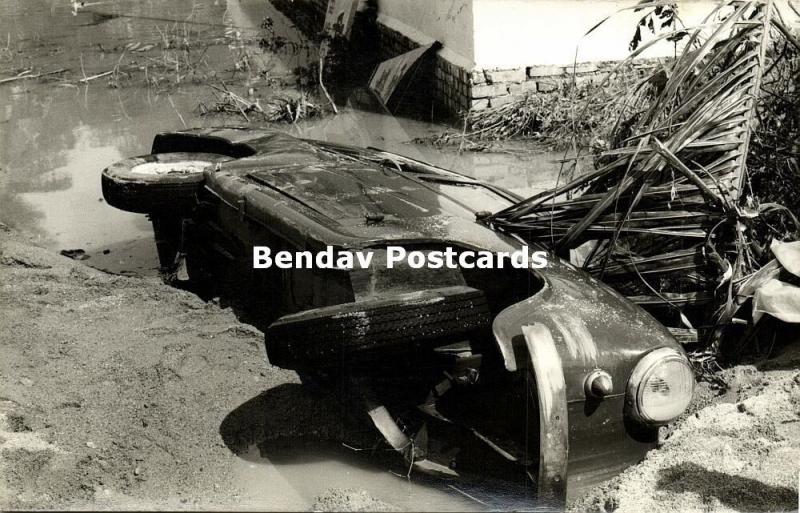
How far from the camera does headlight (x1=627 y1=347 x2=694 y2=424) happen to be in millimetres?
3330

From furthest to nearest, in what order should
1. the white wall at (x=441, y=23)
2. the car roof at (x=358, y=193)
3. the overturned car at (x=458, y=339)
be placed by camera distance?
1. the white wall at (x=441, y=23)
2. the car roof at (x=358, y=193)
3. the overturned car at (x=458, y=339)

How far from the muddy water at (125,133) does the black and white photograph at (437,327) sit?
0.04m

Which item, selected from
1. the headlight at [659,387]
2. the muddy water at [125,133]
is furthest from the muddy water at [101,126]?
the headlight at [659,387]

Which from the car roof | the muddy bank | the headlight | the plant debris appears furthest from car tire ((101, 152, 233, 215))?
the headlight

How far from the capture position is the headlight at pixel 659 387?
3.33m

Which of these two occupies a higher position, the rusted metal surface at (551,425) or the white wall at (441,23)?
the white wall at (441,23)

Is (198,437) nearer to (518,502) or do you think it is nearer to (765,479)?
(518,502)

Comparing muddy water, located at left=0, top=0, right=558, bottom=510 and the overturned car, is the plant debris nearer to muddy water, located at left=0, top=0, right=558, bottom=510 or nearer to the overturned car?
the overturned car

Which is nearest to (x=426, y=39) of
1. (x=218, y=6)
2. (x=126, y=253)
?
(x=126, y=253)

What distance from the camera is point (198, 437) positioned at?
402 cm

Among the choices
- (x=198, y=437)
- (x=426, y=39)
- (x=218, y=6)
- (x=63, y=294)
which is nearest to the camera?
(x=198, y=437)

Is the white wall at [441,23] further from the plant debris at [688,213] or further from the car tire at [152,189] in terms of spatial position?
the plant debris at [688,213]

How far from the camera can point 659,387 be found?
11.0ft

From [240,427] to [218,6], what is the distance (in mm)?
18923
